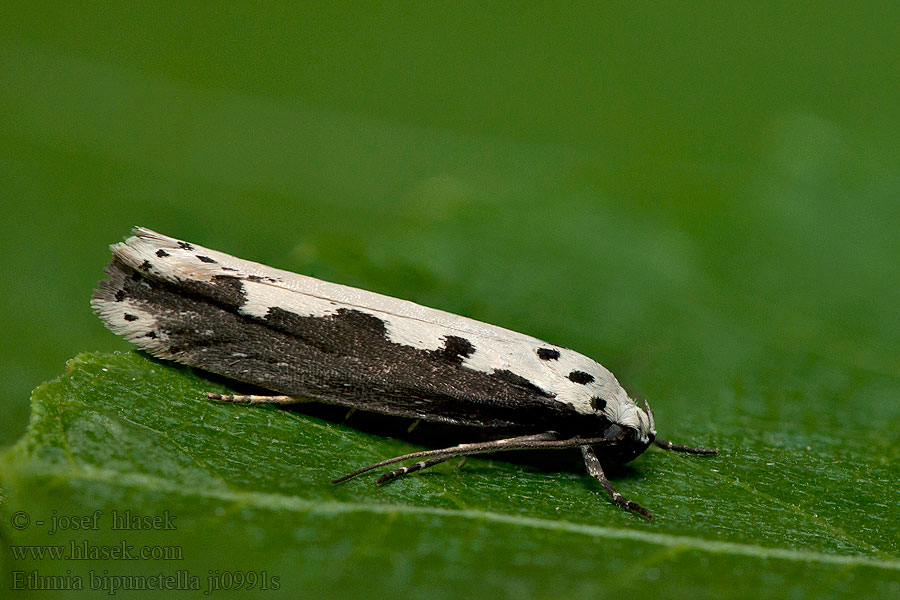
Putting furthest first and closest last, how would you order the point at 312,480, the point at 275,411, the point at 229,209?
the point at 229,209 → the point at 275,411 → the point at 312,480

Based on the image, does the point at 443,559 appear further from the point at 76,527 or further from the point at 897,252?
the point at 897,252

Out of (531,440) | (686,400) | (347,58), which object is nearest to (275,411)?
(531,440)

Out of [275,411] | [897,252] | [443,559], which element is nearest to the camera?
[443,559]

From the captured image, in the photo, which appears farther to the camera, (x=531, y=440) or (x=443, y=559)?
(x=531, y=440)

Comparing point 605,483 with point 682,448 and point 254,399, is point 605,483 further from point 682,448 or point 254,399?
point 254,399

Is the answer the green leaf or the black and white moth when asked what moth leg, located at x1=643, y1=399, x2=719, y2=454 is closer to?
the green leaf

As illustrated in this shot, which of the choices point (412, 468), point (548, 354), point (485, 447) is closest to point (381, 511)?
point (412, 468)

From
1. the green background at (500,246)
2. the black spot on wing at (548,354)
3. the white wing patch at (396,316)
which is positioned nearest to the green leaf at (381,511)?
the green background at (500,246)
